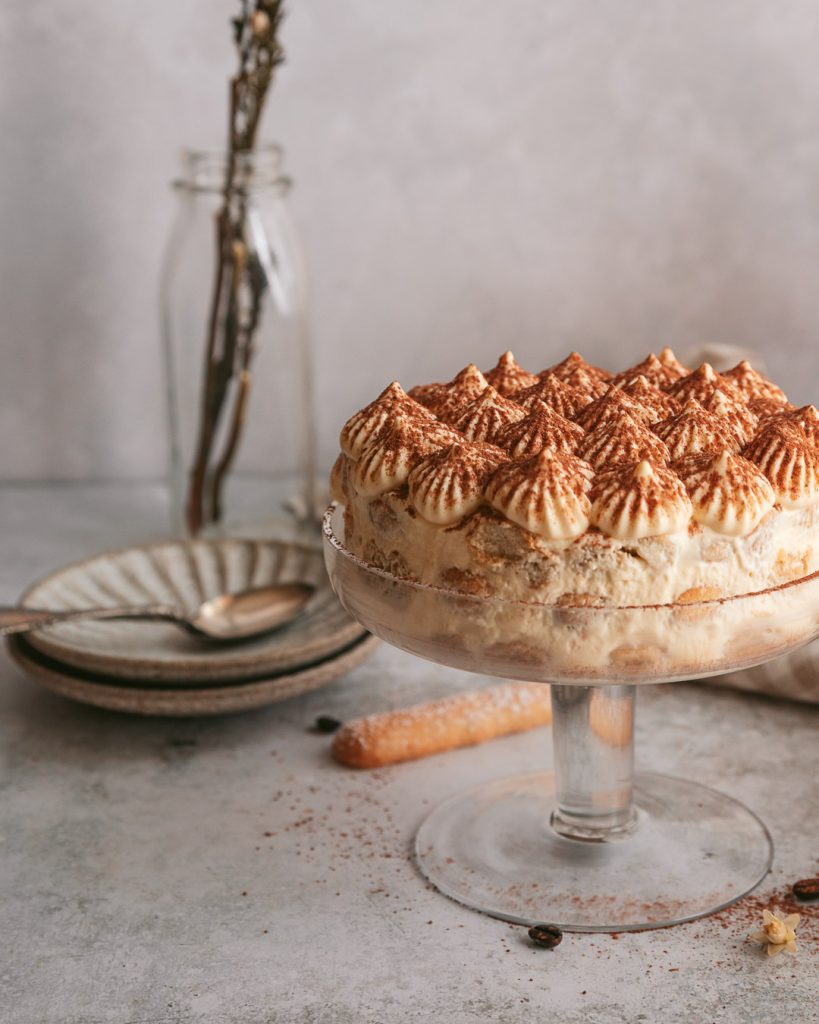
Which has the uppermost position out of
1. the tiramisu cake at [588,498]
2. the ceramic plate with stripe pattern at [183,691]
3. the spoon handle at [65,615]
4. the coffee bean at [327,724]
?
the tiramisu cake at [588,498]

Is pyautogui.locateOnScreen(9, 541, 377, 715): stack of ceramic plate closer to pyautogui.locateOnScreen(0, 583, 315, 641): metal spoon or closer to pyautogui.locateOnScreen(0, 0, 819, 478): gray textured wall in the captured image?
pyautogui.locateOnScreen(0, 583, 315, 641): metal spoon

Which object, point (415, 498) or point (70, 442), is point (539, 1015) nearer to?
point (415, 498)

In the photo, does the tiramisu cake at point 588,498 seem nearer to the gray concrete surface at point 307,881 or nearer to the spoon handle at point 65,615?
the gray concrete surface at point 307,881

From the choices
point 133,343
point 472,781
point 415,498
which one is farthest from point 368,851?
point 133,343

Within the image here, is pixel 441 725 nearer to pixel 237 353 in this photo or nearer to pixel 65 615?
pixel 65 615

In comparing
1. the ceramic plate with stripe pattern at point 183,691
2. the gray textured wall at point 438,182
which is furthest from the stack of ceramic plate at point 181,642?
the gray textured wall at point 438,182

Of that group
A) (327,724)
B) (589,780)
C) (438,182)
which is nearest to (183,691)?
(327,724)

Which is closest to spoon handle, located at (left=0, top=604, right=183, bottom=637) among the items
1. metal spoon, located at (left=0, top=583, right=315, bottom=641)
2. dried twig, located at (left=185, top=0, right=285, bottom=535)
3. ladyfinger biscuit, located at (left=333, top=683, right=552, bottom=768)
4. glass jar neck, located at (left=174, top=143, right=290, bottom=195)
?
metal spoon, located at (left=0, top=583, right=315, bottom=641)
